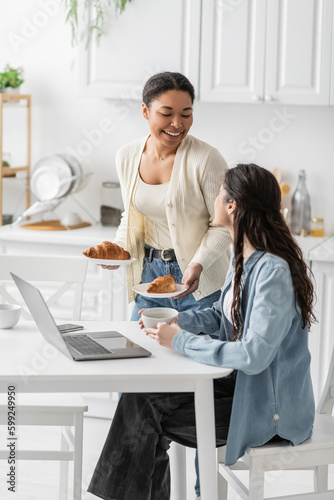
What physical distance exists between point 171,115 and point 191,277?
526 mm

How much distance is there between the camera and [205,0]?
3.23 m

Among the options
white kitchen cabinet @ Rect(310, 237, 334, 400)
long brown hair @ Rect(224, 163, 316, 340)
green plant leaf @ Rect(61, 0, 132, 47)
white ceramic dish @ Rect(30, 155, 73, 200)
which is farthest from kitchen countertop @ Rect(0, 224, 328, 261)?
long brown hair @ Rect(224, 163, 316, 340)

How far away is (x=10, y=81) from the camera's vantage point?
3695 mm

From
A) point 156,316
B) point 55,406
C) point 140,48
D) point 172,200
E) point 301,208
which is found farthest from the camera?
point 301,208

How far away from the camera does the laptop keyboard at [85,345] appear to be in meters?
1.88

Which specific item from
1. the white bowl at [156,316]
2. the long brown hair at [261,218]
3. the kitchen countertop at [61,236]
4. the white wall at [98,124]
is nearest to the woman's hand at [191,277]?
the white bowl at [156,316]

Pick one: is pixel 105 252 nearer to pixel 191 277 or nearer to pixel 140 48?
pixel 191 277

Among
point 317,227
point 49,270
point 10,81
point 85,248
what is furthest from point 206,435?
point 10,81

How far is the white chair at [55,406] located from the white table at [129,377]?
0.38 meters

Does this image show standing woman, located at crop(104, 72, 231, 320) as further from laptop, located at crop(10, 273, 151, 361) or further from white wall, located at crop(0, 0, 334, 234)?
white wall, located at crop(0, 0, 334, 234)

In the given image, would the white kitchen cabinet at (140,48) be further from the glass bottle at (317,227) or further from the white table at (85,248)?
the glass bottle at (317,227)

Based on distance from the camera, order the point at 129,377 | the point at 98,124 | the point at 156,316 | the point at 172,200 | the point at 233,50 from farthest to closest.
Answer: the point at 98,124
the point at 233,50
the point at 172,200
the point at 156,316
the point at 129,377

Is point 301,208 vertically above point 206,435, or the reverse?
point 301,208

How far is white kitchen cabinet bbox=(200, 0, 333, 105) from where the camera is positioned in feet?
10.3
